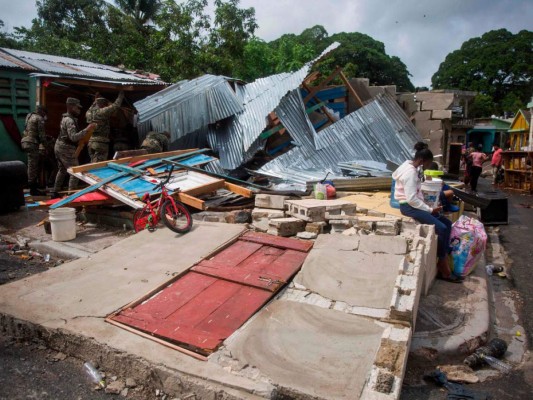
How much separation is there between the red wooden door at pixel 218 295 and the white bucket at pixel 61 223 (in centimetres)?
275

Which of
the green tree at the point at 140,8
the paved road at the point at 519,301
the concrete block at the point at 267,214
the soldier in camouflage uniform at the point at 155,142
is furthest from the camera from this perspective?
the green tree at the point at 140,8

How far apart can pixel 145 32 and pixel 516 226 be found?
1906 centimetres

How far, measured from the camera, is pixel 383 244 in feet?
14.2

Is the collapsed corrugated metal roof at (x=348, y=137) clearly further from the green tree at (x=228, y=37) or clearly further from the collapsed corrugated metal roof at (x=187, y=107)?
the green tree at (x=228, y=37)

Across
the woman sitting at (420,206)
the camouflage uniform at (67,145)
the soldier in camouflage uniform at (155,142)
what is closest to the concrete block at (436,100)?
the woman sitting at (420,206)

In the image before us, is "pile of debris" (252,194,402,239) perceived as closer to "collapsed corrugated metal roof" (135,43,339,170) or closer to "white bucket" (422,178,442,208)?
"white bucket" (422,178,442,208)

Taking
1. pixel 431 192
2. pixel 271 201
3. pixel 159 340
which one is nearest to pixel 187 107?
pixel 271 201

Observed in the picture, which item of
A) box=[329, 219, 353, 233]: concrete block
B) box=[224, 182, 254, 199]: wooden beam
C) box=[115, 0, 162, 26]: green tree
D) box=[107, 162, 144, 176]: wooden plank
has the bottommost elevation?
box=[329, 219, 353, 233]: concrete block

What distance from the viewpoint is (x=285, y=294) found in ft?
12.3

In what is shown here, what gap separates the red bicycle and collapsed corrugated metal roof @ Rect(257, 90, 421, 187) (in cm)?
345

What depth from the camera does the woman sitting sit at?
4902 millimetres

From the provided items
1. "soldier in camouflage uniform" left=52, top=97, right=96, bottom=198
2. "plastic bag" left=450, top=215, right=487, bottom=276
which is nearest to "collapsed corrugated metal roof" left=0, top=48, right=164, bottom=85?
"soldier in camouflage uniform" left=52, top=97, right=96, bottom=198

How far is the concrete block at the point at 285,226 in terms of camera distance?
4.99 m

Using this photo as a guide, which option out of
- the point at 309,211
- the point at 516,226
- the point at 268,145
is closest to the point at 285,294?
the point at 309,211
